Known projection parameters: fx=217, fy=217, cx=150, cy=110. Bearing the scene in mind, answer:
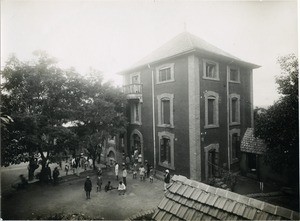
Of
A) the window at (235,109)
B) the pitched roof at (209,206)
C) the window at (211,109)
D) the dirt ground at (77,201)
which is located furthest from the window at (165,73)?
the pitched roof at (209,206)

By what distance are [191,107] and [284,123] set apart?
19.6 ft

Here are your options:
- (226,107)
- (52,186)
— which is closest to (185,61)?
(226,107)

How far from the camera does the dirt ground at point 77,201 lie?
12750 millimetres

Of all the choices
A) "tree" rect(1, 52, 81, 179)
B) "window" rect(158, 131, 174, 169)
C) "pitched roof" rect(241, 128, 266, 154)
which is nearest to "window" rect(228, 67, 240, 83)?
"pitched roof" rect(241, 128, 266, 154)

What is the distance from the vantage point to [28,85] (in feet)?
46.3

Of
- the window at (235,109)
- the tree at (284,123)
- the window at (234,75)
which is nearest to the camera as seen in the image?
the tree at (284,123)

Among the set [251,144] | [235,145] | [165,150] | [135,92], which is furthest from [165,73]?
[251,144]

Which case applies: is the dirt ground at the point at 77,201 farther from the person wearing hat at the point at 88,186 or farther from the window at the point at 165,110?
the window at the point at 165,110

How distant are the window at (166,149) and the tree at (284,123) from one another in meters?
6.48

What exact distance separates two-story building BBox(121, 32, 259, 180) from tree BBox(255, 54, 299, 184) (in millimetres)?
4045

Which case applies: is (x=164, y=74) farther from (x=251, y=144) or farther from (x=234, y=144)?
(x=251, y=144)

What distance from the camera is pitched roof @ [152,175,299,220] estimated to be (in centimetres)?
435

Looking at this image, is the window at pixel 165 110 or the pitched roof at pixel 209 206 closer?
the pitched roof at pixel 209 206

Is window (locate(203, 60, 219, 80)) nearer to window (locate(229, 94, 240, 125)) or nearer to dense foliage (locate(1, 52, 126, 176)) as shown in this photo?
window (locate(229, 94, 240, 125))
